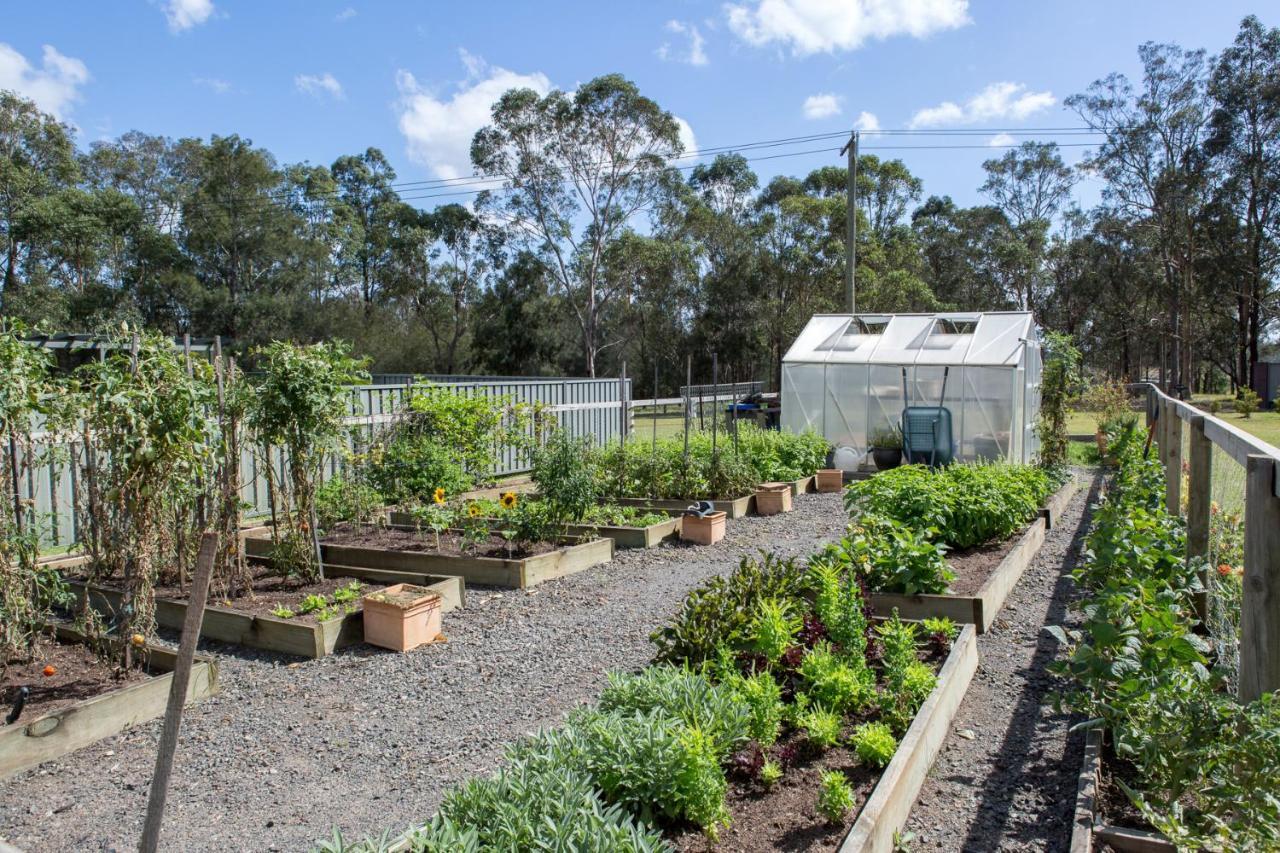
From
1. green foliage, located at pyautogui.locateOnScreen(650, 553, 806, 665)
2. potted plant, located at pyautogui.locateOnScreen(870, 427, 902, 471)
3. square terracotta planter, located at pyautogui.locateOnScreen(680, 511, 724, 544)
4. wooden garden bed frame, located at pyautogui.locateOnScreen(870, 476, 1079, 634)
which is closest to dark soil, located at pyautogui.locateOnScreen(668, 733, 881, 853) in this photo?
green foliage, located at pyautogui.locateOnScreen(650, 553, 806, 665)

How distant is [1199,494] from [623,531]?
4819mm

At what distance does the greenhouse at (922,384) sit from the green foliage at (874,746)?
1011cm

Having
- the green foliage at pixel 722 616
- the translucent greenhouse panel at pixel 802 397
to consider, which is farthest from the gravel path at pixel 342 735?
the translucent greenhouse panel at pixel 802 397

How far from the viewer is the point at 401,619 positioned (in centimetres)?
519

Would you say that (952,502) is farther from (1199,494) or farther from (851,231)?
(851,231)

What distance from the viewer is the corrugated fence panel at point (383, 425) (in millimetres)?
7316

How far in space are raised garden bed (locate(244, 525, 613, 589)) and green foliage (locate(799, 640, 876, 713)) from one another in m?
3.41

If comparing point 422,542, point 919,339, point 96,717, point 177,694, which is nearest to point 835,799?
point 177,694

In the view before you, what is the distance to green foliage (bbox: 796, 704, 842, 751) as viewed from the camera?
326 cm

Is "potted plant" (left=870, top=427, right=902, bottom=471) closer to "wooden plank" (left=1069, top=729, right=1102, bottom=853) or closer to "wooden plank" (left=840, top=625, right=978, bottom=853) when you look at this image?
"wooden plank" (left=840, top=625, right=978, bottom=853)

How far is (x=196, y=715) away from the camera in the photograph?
13.8 feet

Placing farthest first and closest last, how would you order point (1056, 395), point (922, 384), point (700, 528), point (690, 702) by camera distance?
1. point (922, 384)
2. point (1056, 395)
3. point (700, 528)
4. point (690, 702)

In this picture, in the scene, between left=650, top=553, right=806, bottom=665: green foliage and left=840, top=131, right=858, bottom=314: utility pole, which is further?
left=840, top=131, right=858, bottom=314: utility pole

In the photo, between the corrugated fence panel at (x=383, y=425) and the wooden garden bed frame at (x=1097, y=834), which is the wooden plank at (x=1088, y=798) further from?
the corrugated fence panel at (x=383, y=425)
